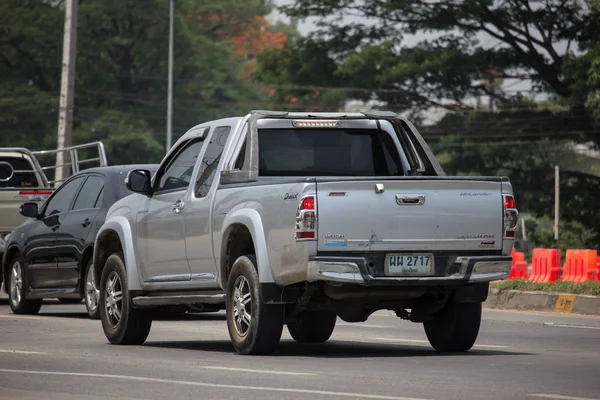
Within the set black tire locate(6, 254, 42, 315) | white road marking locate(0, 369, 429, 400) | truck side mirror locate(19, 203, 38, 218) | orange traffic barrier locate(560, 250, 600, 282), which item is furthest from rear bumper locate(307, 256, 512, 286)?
orange traffic barrier locate(560, 250, 600, 282)

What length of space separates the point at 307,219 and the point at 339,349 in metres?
2.04

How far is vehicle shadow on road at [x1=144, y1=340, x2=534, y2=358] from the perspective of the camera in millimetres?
11922

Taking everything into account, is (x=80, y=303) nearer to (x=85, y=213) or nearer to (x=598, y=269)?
(x=85, y=213)

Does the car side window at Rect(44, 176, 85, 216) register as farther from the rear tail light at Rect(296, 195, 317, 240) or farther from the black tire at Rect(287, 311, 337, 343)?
the rear tail light at Rect(296, 195, 317, 240)

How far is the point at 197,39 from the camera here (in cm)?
7675

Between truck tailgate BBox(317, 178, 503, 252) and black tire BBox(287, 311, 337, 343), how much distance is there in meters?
2.37

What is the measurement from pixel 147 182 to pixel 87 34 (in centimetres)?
6018

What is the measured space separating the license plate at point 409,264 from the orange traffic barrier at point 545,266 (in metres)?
10.7

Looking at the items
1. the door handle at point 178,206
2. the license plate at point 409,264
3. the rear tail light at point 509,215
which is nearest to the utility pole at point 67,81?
the door handle at point 178,206

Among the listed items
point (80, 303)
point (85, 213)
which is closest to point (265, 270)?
point (85, 213)

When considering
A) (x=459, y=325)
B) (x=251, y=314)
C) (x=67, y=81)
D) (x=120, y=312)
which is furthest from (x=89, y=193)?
(x=67, y=81)

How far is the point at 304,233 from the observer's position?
36.2ft

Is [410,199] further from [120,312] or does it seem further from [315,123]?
[120,312]

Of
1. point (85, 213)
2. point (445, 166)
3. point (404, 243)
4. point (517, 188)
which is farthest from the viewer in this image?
point (445, 166)
